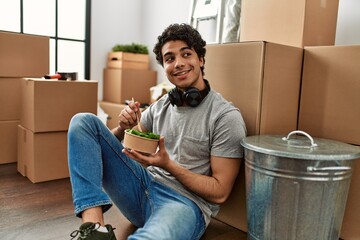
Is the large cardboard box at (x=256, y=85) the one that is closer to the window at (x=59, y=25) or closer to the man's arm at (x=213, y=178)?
the man's arm at (x=213, y=178)

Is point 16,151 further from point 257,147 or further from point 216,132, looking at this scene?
point 257,147

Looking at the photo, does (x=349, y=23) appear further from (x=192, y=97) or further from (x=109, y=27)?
(x=109, y=27)

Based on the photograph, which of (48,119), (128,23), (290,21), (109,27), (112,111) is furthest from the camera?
(128,23)

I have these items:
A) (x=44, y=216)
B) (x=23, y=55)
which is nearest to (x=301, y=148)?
(x=44, y=216)

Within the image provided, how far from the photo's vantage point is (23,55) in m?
2.42

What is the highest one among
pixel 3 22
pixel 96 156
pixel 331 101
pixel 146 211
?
pixel 3 22

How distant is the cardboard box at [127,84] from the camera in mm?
3492

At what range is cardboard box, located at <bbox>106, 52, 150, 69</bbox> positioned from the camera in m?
3.50

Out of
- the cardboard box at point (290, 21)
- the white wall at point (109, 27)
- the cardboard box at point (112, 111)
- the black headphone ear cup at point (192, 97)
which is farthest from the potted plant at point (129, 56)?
the black headphone ear cup at point (192, 97)

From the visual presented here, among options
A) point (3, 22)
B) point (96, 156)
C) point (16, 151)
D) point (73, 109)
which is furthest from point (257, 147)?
point (3, 22)

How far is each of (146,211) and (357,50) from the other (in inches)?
38.8

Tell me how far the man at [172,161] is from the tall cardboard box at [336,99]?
380mm

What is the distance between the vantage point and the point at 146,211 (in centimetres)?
127

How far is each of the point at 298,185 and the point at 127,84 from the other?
2.64m
